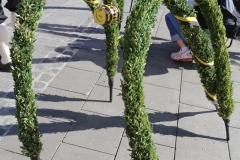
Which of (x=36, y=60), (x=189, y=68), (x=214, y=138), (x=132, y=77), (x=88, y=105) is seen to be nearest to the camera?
(x=132, y=77)

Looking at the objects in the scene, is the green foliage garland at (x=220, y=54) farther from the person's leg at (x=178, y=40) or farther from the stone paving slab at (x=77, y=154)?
the person's leg at (x=178, y=40)

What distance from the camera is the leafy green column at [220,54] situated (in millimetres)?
2777

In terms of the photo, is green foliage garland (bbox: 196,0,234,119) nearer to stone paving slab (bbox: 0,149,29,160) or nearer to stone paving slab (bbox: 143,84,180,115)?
stone paving slab (bbox: 143,84,180,115)

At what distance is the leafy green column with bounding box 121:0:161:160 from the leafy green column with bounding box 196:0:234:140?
3.75 ft

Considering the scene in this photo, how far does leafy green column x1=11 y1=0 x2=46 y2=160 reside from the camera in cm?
172

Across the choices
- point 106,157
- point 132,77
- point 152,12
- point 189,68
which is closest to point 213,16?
point 152,12

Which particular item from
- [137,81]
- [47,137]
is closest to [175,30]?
[47,137]

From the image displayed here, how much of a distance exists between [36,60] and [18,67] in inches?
129

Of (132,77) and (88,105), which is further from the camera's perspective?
(88,105)

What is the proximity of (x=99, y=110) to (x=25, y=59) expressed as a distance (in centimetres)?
221

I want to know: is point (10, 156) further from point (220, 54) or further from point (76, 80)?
point (220, 54)

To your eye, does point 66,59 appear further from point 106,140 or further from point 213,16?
point 213,16

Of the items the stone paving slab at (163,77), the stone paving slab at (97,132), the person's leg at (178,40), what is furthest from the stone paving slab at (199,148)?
the person's leg at (178,40)

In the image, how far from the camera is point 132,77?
168cm
